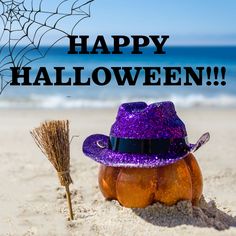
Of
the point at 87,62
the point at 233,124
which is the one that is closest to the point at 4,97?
the point at 233,124

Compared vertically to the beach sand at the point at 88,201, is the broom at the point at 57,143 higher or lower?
higher

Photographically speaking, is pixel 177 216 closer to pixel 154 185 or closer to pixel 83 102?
pixel 154 185

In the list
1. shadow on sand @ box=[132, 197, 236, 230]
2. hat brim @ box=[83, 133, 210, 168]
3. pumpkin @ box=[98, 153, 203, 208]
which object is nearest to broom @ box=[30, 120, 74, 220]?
hat brim @ box=[83, 133, 210, 168]

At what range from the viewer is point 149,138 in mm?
4547

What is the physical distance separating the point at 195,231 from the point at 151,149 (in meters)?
0.66

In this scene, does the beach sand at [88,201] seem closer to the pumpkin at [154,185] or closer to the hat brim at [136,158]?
the pumpkin at [154,185]

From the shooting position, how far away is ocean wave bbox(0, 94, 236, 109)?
1389cm

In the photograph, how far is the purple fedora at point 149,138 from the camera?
14.9 ft

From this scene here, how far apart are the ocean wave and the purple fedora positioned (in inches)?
348

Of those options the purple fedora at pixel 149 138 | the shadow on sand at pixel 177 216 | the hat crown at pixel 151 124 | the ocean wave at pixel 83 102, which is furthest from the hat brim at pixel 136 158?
the ocean wave at pixel 83 102

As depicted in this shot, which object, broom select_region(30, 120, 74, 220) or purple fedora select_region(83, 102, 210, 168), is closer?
purple fedora select_region(83, 102, 210, 168)

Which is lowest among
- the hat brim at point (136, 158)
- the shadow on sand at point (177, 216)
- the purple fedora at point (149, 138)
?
the shadow on sand at point (177, 216)

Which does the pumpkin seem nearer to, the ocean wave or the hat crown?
the hat crown

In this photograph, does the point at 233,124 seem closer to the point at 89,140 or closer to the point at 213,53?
the point at 89,140
